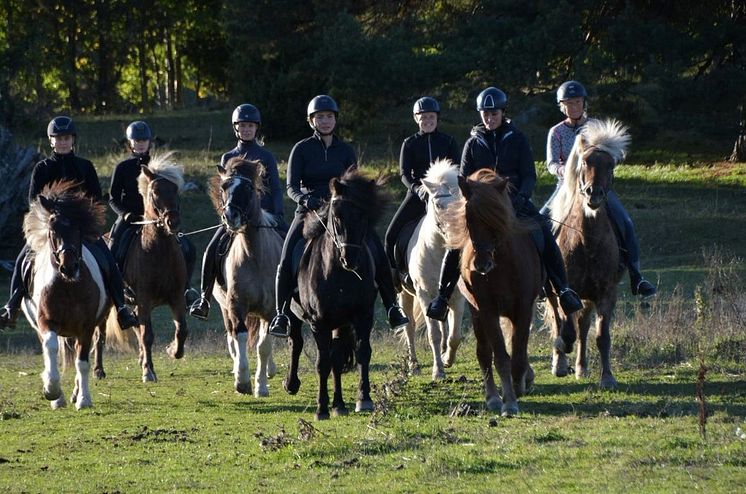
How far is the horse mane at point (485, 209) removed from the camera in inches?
403

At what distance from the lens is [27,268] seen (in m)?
13.1

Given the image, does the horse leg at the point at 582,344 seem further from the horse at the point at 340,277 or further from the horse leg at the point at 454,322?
the horse at the point at 340,277

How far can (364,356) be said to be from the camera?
36.4 ft

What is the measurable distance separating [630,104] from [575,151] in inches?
819

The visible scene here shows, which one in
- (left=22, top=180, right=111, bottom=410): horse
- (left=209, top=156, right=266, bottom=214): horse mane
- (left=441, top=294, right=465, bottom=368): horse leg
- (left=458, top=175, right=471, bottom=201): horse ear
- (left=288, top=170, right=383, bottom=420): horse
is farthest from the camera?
(left=441, top=294, right=465, bottom=368): horse leg

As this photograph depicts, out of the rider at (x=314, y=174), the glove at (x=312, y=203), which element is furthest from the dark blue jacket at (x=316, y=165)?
the glove at (x=312, y=203)

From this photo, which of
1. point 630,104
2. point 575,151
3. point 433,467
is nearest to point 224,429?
point 433,467

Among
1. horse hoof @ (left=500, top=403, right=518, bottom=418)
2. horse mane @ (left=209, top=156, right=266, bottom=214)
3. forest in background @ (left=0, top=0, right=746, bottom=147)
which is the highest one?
forest in background @ (left=0, top=0, right=746, bottom=147)

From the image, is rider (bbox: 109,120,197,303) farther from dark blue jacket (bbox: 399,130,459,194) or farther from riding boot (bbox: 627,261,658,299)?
riding boot (bbox: 627,261,658,299)

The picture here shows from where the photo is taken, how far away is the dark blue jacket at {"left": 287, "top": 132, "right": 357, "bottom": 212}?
12391 millimetres

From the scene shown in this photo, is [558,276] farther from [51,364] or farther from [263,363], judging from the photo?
[51,364]

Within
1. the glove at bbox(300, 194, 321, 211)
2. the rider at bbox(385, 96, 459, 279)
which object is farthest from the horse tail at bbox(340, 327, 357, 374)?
the rider at bbox(385, 96, 459, 279)

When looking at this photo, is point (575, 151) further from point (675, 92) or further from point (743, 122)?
point (743, 122)

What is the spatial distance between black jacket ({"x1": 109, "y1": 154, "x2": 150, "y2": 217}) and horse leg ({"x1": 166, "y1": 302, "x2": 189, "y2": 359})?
1.29 meters
